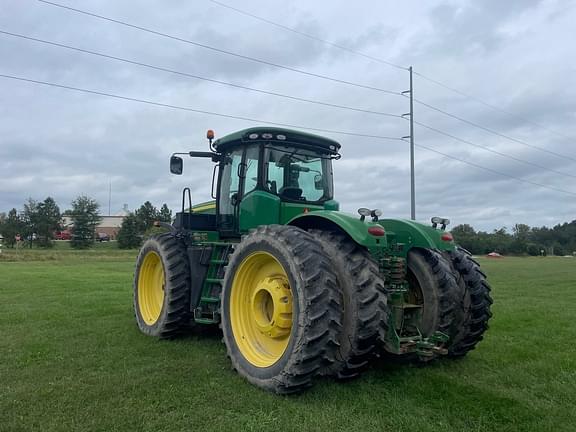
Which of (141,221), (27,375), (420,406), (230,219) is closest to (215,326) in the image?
(230,219)

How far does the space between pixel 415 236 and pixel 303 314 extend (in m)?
1.78

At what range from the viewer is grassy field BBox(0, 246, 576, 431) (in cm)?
393

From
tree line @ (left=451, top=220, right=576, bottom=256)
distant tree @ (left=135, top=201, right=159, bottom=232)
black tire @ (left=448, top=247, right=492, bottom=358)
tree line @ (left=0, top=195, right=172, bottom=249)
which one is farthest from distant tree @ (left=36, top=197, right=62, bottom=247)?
black tire @ (left=448, top=247, right=492, bottom=358)

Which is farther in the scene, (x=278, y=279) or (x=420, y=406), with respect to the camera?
(x=278, y=279)

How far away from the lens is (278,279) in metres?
5.18

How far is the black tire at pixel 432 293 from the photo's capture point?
5.27 meters

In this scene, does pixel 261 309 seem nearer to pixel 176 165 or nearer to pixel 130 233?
pixel 176 165

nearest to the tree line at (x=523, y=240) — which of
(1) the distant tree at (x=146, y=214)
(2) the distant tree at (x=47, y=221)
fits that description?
(1) the distant tree at (x=146, y=214)

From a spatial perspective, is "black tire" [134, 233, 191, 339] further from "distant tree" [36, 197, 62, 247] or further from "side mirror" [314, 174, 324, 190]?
"distant tree" [36, 197, 62, 247]

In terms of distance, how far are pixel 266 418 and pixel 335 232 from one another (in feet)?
6.49

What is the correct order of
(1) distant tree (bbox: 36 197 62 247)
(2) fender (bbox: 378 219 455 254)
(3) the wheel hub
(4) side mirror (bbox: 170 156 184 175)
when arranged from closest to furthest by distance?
(3) the wheel hub
(2) fender (bbox: 378 219 455 254)
(4) side mirror (bbox: 170 156 184 175)
(1) distant tree (bbox: 36 197 62 247)

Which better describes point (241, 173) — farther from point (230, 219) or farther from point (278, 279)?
point (278, 279)

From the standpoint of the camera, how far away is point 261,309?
213 inches

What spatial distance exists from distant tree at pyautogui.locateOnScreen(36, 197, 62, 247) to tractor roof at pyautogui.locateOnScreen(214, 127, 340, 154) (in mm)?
75703
